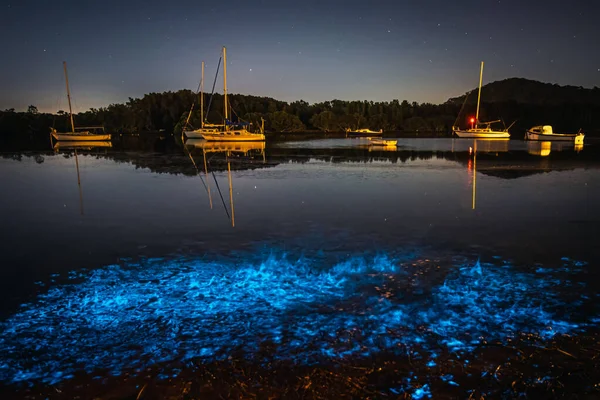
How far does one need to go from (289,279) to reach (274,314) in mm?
Result: 1544

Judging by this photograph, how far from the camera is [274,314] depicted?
7043 millimetres

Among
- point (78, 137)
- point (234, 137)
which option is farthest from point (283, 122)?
point (234, 137)

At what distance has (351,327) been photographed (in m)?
6.57

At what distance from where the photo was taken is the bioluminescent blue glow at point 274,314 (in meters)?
5.91

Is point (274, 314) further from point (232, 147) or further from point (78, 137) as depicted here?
point (78, 137)

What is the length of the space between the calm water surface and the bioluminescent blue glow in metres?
0.03

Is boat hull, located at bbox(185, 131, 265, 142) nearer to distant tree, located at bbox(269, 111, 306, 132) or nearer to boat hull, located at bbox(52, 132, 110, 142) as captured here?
boat hull, located at bbox(52, 132, 110, 142)

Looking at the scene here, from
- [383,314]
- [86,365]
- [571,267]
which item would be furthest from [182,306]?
[571,267]

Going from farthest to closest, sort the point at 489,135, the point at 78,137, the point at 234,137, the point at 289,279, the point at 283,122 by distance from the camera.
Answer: the point at 283,122 < the point at 489,135 < the point at 78,137 < the point at 234,137 < the point at 289,279

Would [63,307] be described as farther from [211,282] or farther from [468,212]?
[468,212]

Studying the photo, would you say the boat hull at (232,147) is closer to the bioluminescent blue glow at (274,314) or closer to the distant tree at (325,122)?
the bioluminescent blue glow at (274,314)

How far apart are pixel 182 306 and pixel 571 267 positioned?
7746 mm

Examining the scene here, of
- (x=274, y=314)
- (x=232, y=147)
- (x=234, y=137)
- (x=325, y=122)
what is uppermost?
(x=325, y=122)

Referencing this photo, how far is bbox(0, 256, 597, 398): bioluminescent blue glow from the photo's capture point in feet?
19.4
